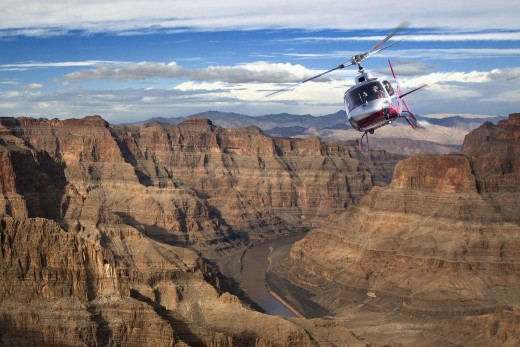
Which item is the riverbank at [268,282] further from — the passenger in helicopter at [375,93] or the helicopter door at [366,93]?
the passenger in helicopter at [375,93]

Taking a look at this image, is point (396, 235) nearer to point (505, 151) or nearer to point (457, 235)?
point (457, 235)

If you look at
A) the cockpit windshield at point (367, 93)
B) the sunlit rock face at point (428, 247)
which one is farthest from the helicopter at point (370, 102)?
the sunlit rock face at point (428, 247)

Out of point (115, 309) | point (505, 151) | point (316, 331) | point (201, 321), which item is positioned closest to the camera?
point (115, 309)

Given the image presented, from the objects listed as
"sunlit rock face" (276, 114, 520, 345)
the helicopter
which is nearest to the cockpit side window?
the helicopter

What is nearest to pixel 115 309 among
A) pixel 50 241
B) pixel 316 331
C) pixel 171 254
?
pixel 50 241

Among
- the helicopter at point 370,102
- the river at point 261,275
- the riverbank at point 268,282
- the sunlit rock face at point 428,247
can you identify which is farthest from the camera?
the river at point 261,275

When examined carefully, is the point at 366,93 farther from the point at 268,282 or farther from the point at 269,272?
the point at 269,272
